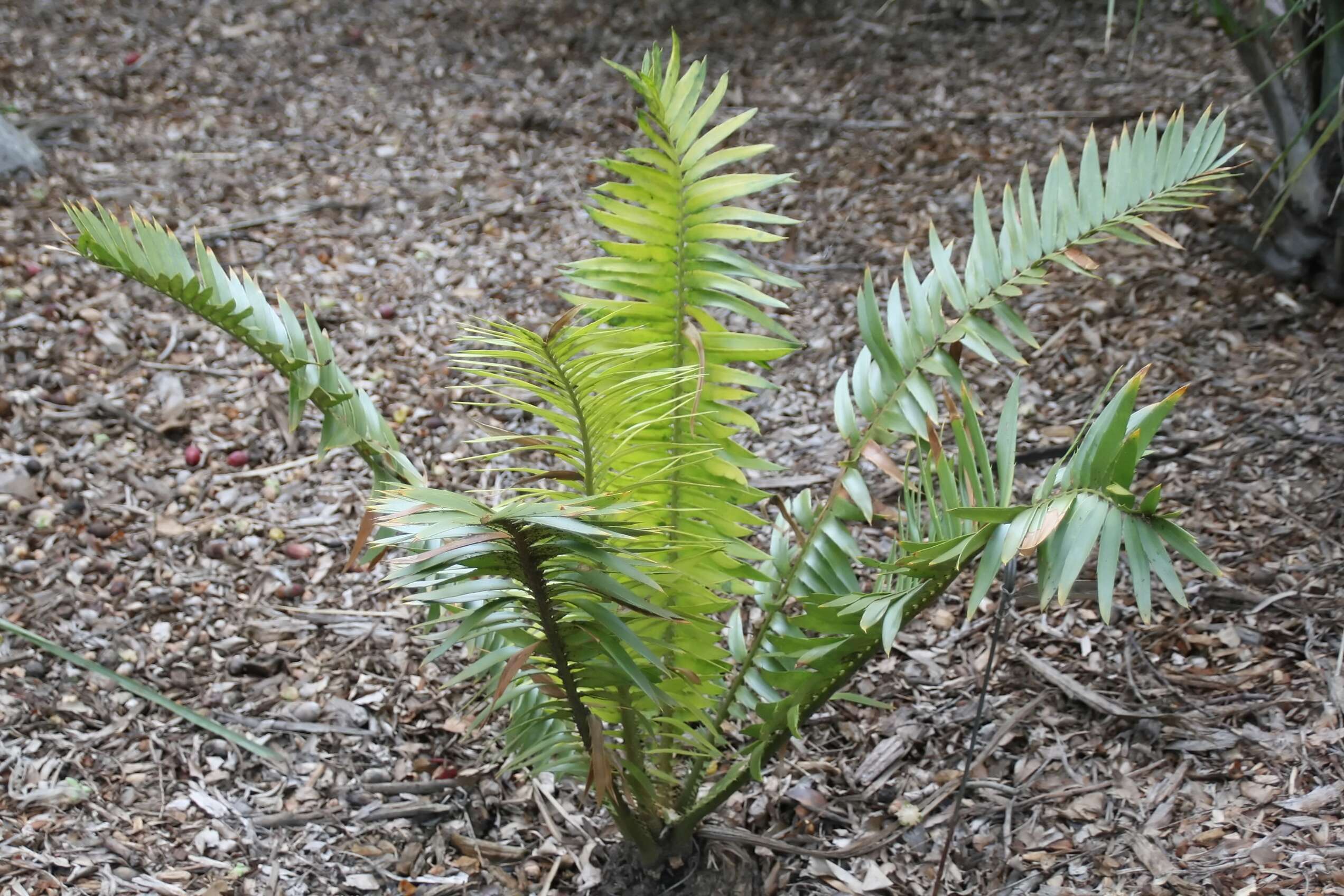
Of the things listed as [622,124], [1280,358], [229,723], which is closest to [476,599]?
[229,723]

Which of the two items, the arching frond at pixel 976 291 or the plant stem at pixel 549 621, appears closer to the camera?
the plant stem at pixel 549 621

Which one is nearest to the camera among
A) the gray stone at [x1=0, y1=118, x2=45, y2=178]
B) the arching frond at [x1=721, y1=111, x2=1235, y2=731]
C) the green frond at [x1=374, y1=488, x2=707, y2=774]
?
the green frond at [x1=374, y1=488, x2=707, y2=774]

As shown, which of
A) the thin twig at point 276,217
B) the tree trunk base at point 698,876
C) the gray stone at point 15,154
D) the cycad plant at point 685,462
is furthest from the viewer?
the gray stone at point 15,154

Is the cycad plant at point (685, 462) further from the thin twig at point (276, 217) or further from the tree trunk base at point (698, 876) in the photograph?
the thin twig at point (276, 217)

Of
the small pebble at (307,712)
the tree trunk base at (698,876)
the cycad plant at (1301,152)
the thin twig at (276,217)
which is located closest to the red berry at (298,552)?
the small pebble at (307,712)

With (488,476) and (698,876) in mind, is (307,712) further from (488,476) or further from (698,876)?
(698,876)

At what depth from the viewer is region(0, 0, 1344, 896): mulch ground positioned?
6.07 ft

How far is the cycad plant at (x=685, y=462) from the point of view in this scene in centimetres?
135

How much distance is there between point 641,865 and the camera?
5.99ft

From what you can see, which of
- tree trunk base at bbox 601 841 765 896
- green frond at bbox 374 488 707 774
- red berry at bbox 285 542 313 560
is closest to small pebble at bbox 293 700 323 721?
red berry at bbox 285 542 313 560

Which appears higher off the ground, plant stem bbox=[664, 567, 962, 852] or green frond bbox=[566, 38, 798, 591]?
green frond bbox=[566, 38, 798, 591]

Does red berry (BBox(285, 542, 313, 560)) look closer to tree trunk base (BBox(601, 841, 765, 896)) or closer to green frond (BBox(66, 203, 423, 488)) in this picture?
green frond (BBox(66, 203, 423, 488))

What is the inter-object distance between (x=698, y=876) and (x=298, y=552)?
1.23m

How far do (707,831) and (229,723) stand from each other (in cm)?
97
